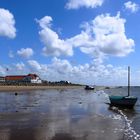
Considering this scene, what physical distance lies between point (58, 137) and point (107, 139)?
11.0ft

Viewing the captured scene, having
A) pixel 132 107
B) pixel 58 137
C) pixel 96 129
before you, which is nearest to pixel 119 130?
pixel 96 129

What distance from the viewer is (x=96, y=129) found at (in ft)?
84.8

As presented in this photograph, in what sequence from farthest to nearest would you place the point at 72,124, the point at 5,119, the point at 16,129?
the point at 5,119, the point at 72,124, the point at 16,129

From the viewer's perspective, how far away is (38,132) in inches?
939

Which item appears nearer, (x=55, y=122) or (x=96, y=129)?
(x=96, y=129)

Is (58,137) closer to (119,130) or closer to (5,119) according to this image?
(119,130)

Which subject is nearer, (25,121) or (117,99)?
(25,121)

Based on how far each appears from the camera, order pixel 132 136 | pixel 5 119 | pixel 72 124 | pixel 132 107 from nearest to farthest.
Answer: pixel 132 136 < pixel 72 124 < pixel 5 119 < pixel 132 107

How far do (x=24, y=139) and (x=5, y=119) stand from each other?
1081 centimetres

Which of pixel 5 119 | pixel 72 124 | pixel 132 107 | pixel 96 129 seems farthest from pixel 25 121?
pixel 132 107

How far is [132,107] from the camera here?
49.9 m

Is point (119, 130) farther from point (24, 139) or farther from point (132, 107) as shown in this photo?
point (132, 107)

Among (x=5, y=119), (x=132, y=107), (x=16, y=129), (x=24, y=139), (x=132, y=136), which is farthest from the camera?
(x=132, y=107)

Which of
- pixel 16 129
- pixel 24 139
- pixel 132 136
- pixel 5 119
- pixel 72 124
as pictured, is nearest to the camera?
pixel 24 139
